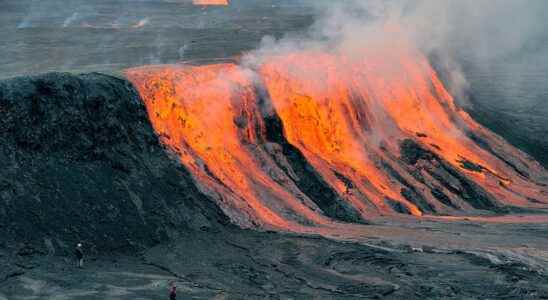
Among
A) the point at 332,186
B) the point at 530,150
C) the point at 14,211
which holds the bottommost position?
the point at 530,150

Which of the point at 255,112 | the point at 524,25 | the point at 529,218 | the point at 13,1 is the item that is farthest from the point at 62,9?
the point at 529,218

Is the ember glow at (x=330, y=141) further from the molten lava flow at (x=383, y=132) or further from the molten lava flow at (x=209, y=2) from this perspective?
the molten lava flow at (x=209, y=2)

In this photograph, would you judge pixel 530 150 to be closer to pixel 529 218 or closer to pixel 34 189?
pixel 529 218

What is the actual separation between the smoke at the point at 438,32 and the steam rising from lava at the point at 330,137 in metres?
0.36

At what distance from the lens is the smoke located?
5653 centimetres

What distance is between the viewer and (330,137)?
153 feet

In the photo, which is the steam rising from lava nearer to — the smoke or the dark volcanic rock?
the smoke

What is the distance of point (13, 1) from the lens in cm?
10056

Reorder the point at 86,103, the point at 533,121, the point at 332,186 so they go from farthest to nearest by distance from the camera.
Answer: the point at 533,121 → the point at 332,186 → the point at 86,103

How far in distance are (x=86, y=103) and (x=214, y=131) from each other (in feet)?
24.3

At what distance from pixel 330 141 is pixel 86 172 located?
18.3 meters

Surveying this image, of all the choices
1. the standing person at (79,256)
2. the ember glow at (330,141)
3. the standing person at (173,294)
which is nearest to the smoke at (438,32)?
the ember glow at (330,141)

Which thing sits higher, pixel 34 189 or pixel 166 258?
pixel 34 189

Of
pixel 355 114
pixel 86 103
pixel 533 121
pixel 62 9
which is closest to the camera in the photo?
pixel 86 103
